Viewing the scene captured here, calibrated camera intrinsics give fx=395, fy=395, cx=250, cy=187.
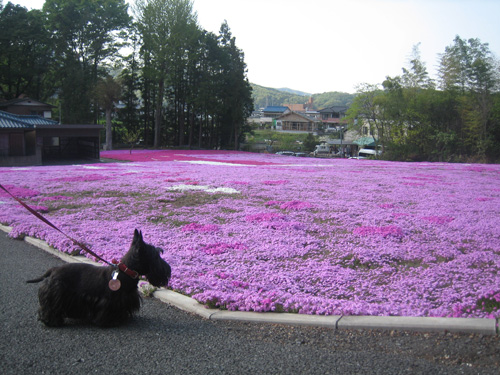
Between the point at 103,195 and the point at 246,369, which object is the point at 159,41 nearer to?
the point at 103,195

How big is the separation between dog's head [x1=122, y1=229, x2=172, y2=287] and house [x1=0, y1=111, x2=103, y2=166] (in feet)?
93.3

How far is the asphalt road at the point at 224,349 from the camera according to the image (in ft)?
11.8

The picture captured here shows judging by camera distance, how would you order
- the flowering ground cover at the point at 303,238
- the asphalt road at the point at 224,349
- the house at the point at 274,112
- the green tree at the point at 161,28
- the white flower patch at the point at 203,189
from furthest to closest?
the house at the point at 274,112 → the green tree at the point at 161,28 → the white flower patch at the point at 203,189 → the flowering ground cover at the point at 303,238 → the asphalt road at the point at 224,349

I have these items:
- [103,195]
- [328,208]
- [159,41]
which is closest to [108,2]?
[159,41]

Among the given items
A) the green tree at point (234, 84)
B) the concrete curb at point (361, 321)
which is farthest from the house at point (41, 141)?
the concrete curb at point (361, 321)

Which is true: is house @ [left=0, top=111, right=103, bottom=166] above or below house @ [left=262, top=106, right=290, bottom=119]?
below

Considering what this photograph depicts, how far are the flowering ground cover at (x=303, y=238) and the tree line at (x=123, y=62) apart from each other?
116 ft

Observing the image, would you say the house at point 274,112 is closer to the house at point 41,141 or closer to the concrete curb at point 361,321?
the house at point 41,141

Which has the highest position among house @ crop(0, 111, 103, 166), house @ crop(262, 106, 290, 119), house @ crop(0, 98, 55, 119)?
house @ crop(262, 106, 290, 119)

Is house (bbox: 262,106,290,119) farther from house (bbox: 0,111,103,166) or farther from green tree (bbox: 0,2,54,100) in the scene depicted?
house (bbox: 0,111,103,166)

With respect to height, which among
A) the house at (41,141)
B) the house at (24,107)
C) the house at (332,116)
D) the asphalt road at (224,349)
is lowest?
the asphalt road at (224,349)

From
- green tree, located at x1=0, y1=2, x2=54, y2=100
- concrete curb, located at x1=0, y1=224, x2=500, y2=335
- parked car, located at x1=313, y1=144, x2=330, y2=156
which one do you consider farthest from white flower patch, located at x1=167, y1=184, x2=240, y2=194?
parked car, located at x1=313, y1=144, x2=330, y2=156

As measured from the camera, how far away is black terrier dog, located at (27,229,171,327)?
4.36 metres

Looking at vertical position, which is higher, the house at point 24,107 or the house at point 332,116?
the house at point 332,116
